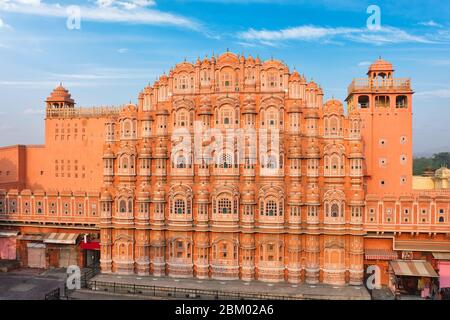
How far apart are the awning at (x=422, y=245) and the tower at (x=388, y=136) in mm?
6551

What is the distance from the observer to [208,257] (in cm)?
4069

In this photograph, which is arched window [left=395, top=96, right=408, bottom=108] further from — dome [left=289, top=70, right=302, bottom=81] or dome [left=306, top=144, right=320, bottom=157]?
dome [left=289, top=70, right=302, bottom=81]

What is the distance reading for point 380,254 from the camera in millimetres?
39688

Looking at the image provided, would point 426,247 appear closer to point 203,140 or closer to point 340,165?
point 340,165

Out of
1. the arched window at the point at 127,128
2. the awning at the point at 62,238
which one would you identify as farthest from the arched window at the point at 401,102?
the awning at the point at 62,238

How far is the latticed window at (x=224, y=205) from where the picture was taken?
40.4 meters

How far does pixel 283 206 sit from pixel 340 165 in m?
6.55

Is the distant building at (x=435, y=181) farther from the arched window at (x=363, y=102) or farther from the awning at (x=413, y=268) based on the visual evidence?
the awning at (x=413, y=268)

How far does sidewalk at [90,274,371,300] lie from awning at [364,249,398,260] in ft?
10.0

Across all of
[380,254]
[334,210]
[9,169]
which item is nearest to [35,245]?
[9,169]

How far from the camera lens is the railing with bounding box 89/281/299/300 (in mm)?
35719

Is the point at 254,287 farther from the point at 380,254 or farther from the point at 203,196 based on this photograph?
the point at 380,254

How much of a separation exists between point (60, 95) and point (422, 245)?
161ft

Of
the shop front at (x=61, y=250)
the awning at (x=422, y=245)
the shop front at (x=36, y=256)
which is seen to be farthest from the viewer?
the shop front at (x=36, y=256)
